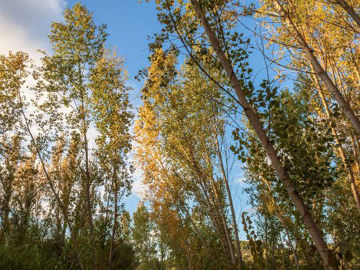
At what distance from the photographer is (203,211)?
11.4 m

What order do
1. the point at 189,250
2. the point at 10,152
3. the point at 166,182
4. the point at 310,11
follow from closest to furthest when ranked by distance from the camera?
1. the point at 310,11
2. the point at 166,182
3. the point at 10,152
4. the point at 189,250

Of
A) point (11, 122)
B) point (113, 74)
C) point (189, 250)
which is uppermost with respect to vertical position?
point (113, 74)

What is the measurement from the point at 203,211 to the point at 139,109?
19.8ft

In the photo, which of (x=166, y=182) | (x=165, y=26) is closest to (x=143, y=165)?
(x=166, y=182)

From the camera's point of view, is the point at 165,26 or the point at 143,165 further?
the point at 143,165

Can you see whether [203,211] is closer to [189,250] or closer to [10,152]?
[189,250]

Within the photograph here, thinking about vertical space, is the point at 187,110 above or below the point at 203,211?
above

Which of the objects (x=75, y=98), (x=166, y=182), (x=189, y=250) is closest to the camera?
(x=75, y=98)

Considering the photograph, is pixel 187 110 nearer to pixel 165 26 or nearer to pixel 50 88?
pixel 165 26

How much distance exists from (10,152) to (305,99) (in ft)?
38.5

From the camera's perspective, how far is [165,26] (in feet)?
9.20

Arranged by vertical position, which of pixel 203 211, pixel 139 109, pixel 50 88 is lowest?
pixel 203 211

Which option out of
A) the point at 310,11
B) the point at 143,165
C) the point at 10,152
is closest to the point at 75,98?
the point at 143,165

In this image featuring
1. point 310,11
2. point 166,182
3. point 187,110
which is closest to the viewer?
point 310,11
